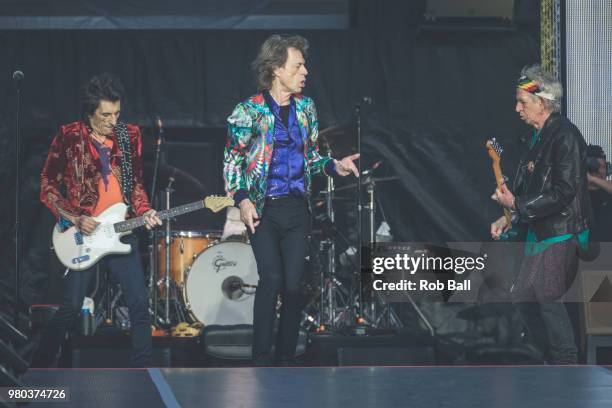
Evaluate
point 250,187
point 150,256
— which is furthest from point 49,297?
point 250,187

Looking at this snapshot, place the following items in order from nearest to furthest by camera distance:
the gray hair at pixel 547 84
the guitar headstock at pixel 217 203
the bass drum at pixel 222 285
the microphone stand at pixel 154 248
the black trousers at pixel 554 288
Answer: the black trousers at pixel 554 288, the gray hair at pixel 547 84, the guitar headstock at pixel 217 203, the microphone stand at pixel 154 248, the bass drum at pixel 222 285

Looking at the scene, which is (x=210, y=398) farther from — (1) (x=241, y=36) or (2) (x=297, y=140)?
(1) (x=241, y=36)

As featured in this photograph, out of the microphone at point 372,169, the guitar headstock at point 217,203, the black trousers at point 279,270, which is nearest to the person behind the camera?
the black trousers at point 279,270

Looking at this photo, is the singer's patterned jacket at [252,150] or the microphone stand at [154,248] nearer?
the singer's patterned jacket at [252,150]

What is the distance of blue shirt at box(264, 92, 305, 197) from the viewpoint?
452 centimetres

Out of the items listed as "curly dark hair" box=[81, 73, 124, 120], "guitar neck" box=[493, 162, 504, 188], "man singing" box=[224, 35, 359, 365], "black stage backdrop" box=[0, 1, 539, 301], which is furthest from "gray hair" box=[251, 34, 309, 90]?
"black stage backdrop" box=[0, 1, 539, 301]

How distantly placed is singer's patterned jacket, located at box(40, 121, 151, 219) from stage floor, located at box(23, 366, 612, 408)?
2636 mm

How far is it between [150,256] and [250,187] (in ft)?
9.65

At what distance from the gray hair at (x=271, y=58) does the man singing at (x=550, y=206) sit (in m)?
1.42

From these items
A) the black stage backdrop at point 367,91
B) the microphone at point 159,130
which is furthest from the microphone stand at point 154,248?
the black stage backdrop at point 367,91

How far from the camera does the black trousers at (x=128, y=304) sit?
5.42 meters

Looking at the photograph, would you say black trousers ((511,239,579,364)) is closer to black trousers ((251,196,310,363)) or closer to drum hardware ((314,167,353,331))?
black trousers ((251,196,310,363))

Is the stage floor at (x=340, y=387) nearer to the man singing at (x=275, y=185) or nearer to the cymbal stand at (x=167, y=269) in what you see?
the man singing at (x=275, y=185)

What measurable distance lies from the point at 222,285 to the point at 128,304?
1950 mm
